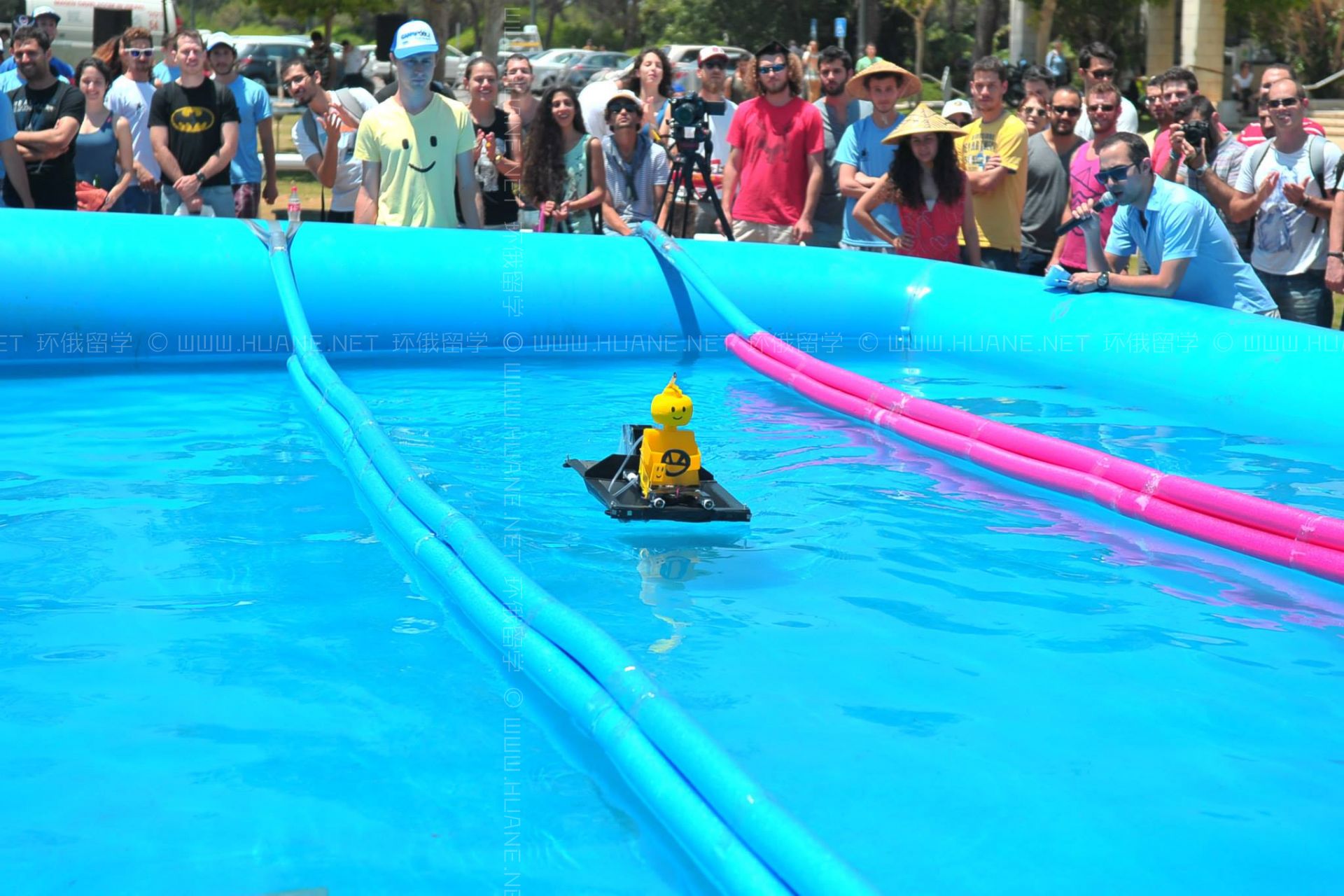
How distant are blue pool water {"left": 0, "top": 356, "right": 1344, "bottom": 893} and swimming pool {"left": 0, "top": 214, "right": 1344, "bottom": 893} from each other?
0.04ft

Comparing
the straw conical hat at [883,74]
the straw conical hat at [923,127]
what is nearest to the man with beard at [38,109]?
the straw conical hat at [883,74]

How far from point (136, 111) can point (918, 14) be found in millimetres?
25331

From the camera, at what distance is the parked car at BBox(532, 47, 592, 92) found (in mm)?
28125

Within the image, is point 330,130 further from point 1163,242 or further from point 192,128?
point 1163,242

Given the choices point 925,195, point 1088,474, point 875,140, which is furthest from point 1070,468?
point 875,140

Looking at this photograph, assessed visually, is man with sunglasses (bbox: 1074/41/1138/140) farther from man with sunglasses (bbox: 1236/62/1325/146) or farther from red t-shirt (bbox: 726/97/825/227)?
red t-shirt (bbox: 726/97/825/227)

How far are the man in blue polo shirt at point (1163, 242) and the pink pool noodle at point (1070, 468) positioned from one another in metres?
1.33

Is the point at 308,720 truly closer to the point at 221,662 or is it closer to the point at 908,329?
the point at 221,662

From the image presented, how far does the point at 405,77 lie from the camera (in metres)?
6.91

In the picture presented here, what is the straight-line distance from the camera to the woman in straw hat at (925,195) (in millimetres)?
7102

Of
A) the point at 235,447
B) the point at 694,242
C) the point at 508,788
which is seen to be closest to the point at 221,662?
the point at 508,788

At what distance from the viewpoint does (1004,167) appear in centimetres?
734

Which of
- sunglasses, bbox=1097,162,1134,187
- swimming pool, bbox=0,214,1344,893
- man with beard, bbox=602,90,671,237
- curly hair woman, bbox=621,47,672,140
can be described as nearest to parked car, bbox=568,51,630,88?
curly hair woman, bbox=621,47,672,140

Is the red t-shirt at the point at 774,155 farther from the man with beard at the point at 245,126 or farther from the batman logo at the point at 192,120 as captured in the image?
the batman logo at the point at 192,120
